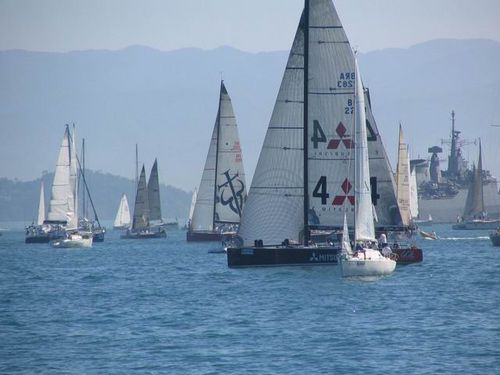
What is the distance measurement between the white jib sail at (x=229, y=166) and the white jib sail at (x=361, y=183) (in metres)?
40.5

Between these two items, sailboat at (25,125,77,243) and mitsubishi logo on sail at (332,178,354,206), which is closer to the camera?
mitsubishi logo on sail at (332,178,354,206)

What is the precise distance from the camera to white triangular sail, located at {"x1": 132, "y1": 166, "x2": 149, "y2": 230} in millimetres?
135000

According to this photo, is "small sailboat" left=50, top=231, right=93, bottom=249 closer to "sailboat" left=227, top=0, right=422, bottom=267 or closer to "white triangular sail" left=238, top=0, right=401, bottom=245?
"sailboat" left=227, top=0, right=422, bottom=267

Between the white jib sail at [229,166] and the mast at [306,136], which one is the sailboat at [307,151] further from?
the white jib sail at [229,166]

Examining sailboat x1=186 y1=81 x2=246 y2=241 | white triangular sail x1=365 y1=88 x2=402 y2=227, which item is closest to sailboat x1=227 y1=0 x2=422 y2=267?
white triangular sail x1=365 y1=88 x2=402 y2=227

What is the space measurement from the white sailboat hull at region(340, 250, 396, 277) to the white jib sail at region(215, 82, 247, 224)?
146 ft

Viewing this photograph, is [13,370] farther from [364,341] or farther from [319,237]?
[319,237]

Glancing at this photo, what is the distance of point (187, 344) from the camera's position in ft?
117

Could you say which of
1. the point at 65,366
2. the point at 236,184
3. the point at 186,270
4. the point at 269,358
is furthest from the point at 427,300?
the point at 236,184

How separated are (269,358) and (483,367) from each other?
211 inches

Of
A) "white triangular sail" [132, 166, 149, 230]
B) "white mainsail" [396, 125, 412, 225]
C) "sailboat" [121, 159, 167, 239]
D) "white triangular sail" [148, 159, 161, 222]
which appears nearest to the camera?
"white mainsail" [396, 125, 412, 225]

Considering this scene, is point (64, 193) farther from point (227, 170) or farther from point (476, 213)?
point (476, 213)

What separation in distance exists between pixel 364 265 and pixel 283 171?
787cm

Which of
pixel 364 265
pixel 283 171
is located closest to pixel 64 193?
pixel 283 171
